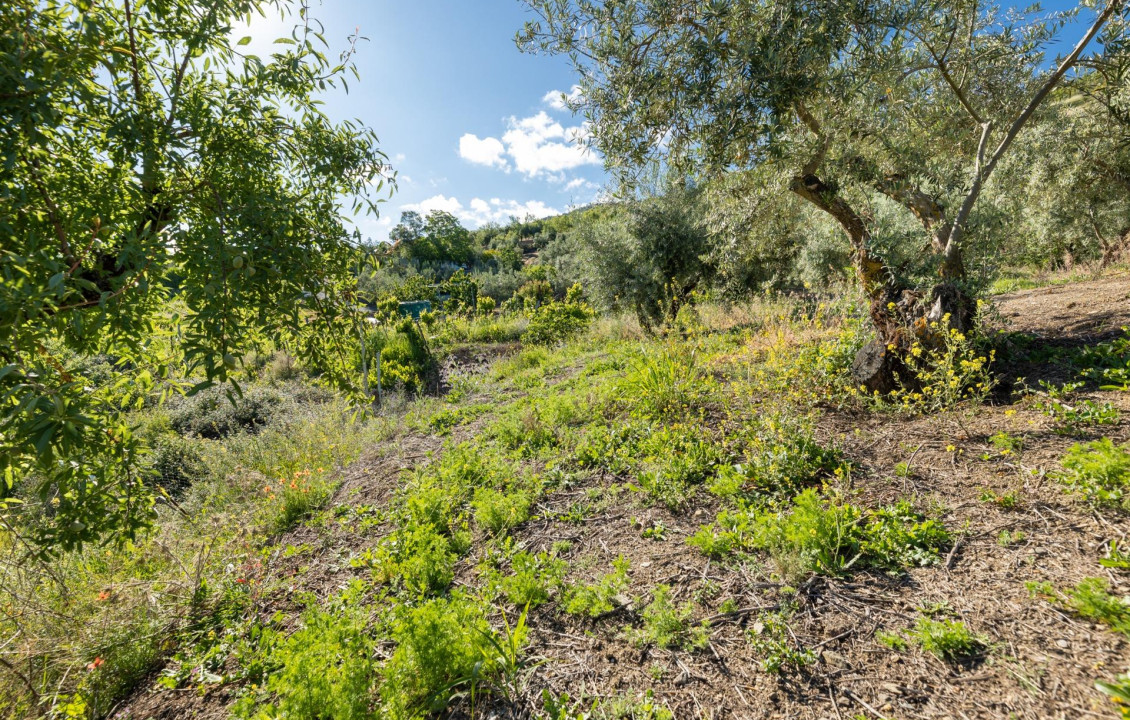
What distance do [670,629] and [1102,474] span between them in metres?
2.64

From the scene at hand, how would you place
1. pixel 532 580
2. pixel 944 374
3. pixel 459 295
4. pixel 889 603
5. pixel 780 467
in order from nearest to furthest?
1. pixel 889 603
2. pixel 532 580
3. pixel 780 467
4. pixel 944 374
5. pixel 459 295

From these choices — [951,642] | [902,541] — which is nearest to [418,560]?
[951,642]

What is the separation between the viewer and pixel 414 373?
32.9 ft

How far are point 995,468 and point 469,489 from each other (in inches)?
160

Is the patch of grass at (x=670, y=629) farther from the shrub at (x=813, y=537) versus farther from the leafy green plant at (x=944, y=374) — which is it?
the leafy green plant at (x=944, y=374)

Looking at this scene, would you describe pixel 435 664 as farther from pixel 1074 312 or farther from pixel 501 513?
pixel 1074 312

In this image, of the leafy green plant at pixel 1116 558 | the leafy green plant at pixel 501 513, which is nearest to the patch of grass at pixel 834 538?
the leafy green plant at pixel 1116 558

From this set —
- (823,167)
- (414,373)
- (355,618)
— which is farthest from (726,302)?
(355,618)

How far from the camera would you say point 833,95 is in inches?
135

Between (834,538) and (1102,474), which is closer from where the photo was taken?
(1102,474)

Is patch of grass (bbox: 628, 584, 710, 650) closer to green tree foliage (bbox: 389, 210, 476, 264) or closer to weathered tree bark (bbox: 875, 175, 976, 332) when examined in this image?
weathered tree bark (bbox: 875, 175, 976, 332)

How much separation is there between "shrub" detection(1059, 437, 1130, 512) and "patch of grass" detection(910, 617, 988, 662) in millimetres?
1364

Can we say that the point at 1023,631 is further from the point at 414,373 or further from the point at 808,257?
the point at 808,257

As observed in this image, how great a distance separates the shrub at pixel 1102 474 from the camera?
94.3 inches
